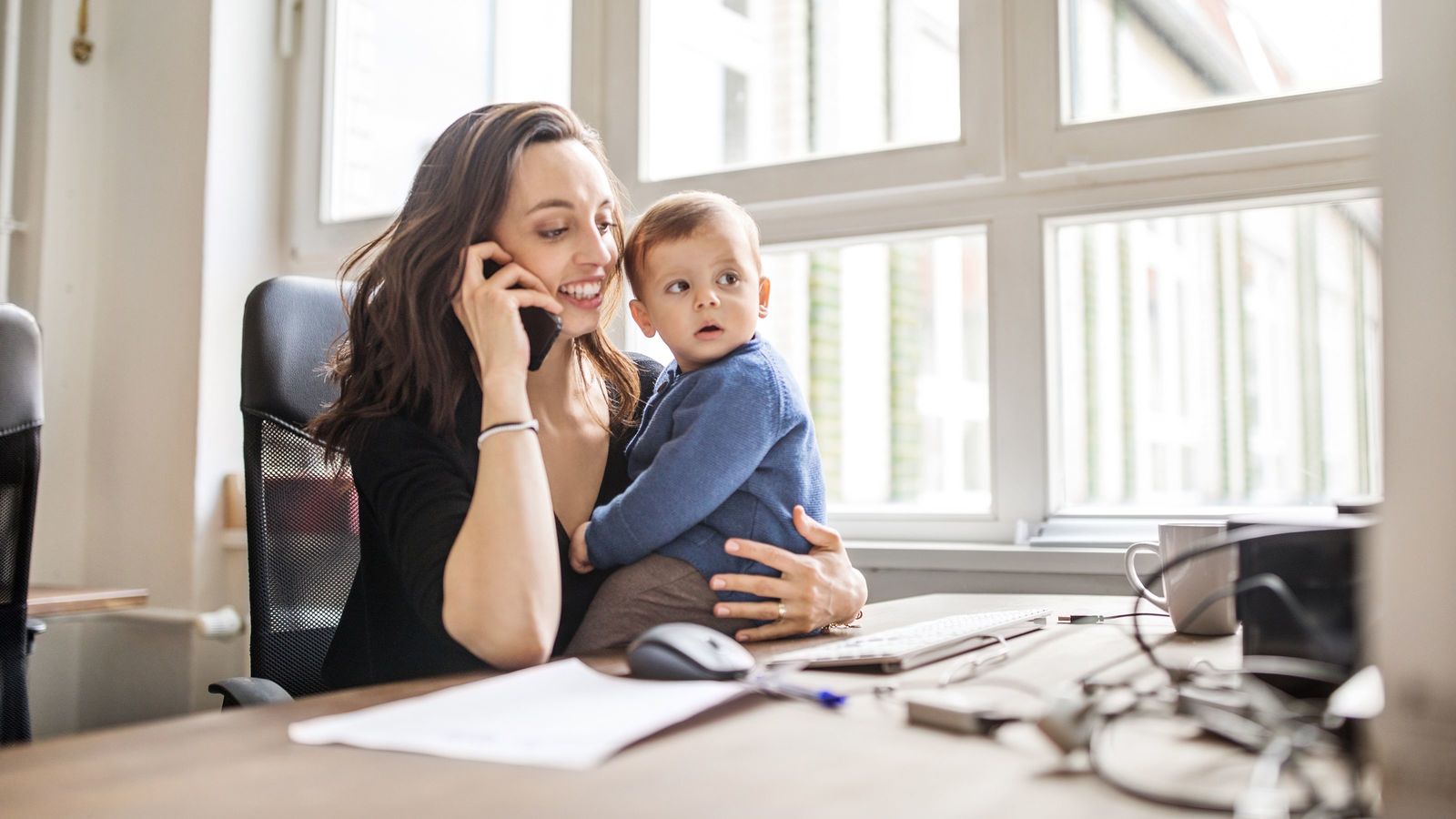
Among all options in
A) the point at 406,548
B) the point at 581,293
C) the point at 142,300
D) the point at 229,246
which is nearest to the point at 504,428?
the point at 406,548

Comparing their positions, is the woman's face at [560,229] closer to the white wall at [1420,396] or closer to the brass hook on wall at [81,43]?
the white wall at [1420,396]

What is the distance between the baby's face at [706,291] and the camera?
1351 mm

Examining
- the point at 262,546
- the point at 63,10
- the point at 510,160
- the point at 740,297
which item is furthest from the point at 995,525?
the point at 63,10

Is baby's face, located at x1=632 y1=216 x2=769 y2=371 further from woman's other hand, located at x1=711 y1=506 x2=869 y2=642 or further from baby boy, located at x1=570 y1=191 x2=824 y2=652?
woman's other hand, located at x1=711 y1=506 x2=869 y2=642

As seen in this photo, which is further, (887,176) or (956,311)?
(956,311)

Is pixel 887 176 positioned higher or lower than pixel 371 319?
higher

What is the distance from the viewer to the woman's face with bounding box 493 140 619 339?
1.39m

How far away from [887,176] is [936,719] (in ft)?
4.86

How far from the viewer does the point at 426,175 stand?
1439 millimetres

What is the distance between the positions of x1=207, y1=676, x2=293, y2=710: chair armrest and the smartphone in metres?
0.46

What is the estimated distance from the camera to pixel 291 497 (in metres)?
1.50

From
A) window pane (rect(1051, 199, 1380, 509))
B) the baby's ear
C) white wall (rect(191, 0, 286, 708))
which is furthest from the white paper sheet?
white wall (rect(191, 0, 286, 708))

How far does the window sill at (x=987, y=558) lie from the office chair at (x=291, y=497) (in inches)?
34.1

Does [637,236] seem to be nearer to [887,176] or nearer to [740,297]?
[740,297]
